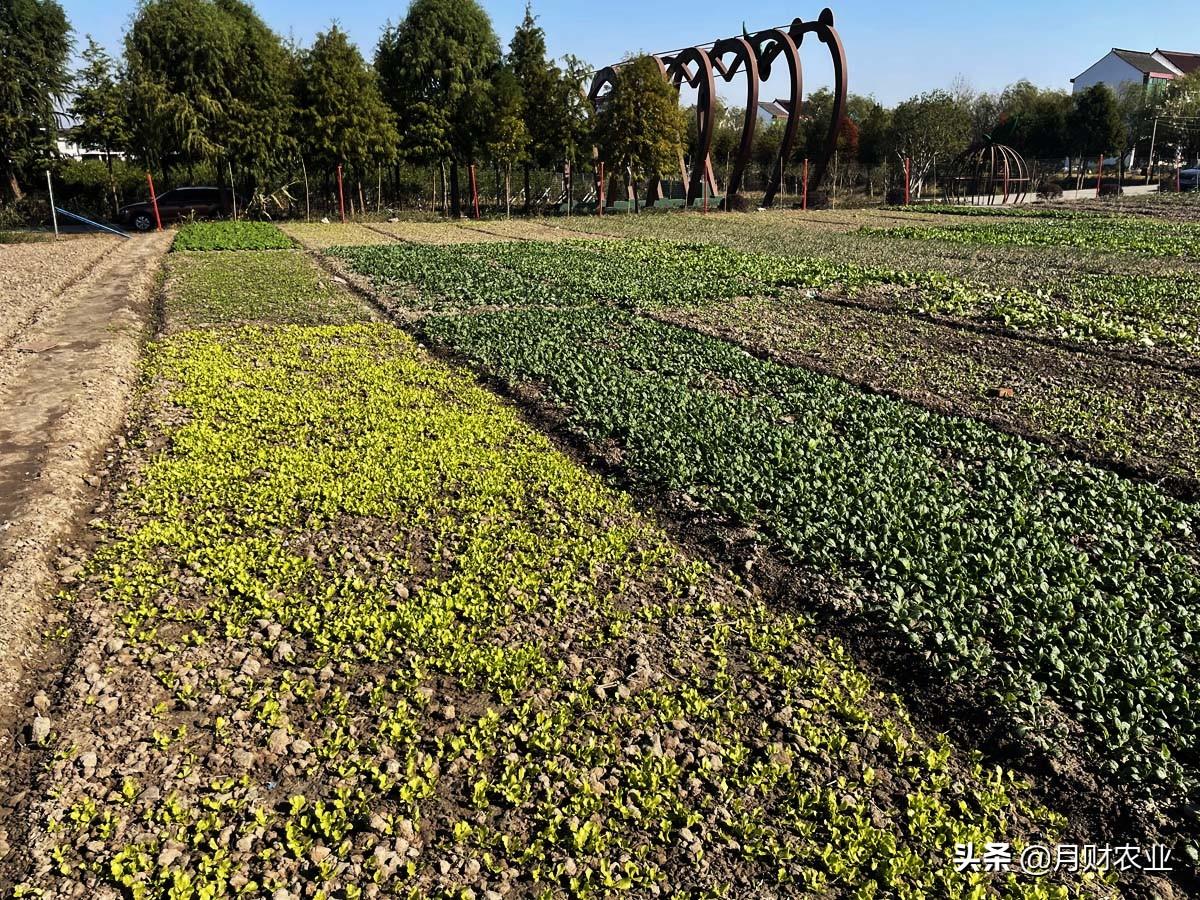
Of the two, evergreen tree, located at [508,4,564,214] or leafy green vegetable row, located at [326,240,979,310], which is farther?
evergreen tree, located at [508,4,564,214]

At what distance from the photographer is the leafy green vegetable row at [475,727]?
2.54m

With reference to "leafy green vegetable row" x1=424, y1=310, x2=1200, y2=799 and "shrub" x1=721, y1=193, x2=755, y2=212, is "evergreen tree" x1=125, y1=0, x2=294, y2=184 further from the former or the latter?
"leafy green vegetable row" x1=424, y1=310, x2=1200, y2=799

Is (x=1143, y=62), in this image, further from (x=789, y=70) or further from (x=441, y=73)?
(x=441, y=73)

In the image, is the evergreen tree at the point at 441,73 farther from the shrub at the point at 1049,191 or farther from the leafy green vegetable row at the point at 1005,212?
the shrub at the point at 1049,191

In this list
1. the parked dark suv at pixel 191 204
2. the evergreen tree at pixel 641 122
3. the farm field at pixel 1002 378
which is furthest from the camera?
the evergreen tree at pixel 641 122

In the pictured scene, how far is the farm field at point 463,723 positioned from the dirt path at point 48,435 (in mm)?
240

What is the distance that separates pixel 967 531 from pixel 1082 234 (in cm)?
1911

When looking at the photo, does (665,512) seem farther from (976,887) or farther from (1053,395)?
(1053,395)

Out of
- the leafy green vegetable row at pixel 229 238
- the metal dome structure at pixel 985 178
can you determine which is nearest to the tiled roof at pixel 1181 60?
the metal dome structure at pixel 985 178

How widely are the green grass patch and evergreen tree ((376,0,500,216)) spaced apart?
614 inches

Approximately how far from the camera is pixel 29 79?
2686 cm

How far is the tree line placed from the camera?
24.9 meters

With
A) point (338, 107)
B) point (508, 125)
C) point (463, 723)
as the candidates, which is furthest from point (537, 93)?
point (463, 723)

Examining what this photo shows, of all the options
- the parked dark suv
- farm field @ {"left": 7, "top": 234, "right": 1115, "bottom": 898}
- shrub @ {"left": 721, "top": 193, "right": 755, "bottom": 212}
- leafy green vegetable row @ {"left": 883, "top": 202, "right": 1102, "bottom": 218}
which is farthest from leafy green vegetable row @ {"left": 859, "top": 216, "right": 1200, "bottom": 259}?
the parked dark suv
